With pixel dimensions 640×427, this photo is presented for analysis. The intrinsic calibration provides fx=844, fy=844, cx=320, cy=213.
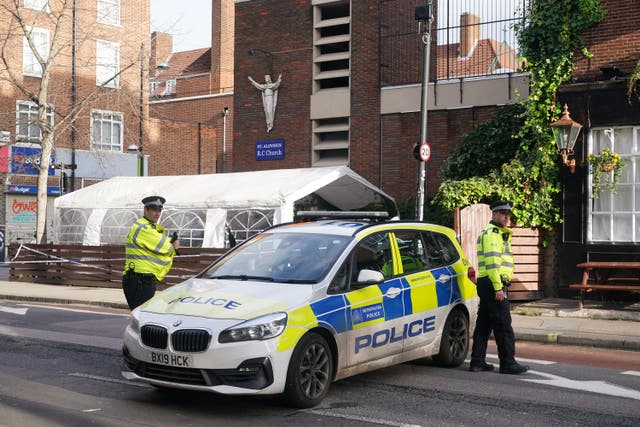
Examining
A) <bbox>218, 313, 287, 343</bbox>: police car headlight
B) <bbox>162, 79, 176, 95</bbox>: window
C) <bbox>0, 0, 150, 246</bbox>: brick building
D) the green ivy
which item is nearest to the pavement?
the green ivy

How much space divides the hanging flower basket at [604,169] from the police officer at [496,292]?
7519 mm

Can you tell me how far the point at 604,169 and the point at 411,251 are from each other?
28.0ft

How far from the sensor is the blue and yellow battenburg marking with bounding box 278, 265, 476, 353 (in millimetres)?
7277

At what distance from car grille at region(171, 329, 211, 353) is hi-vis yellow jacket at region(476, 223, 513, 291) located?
3.67 m

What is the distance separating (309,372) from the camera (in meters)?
7.31

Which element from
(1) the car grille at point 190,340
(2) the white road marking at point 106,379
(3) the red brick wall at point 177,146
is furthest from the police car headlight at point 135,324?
(3) the red brick wall at point 177,146

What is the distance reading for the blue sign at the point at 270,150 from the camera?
25172 mm

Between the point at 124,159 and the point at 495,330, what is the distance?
35748mm

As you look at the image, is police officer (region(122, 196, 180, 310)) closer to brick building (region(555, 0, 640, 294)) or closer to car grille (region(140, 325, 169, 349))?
car grille (region(140, 325, 169, 349))

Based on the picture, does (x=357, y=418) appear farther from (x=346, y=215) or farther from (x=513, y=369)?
(x=513, y=369)

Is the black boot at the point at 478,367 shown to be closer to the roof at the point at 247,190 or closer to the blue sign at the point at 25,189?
the roof at the point at 247,190

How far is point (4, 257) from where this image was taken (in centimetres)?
3506

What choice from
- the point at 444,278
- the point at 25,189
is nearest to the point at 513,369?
the point at 444,278

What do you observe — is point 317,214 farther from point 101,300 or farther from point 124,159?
point 124,159
